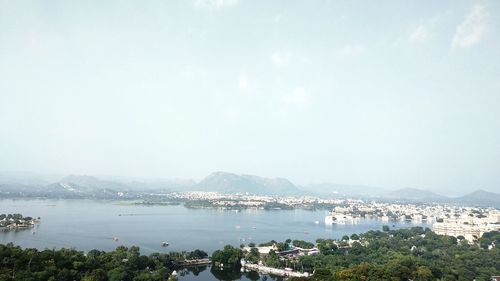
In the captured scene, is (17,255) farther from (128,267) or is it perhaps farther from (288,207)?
(288,207)

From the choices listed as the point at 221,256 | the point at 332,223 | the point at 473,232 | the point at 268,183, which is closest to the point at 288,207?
the point at 332,223

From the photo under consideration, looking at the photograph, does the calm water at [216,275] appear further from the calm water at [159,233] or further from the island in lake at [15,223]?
the island in lake at [15,223]

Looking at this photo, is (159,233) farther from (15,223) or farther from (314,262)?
(314,262)

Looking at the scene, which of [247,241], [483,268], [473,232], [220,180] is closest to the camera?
[483,268]

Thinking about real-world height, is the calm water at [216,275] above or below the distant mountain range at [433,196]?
below

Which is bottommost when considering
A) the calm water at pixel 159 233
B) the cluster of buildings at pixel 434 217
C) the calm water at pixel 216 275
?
the calm water at pixel 216 275

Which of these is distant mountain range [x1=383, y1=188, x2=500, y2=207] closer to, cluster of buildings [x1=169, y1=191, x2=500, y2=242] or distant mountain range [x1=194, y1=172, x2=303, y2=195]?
distant mountain range [x1=194, y1=172, x2=303, y2=195]

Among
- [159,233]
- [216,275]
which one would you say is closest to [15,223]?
[159,233]

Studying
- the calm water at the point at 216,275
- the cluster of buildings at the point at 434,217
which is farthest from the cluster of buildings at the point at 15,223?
the cluster of buildings at the point at 434,217

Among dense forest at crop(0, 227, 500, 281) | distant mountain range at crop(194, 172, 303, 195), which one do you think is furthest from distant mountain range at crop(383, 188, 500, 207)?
dense forest at crop(0, 227, 500, 281)

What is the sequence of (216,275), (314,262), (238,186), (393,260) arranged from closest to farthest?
1. (393,260)
2. (216,275)
3. (314,262)
4. (238,186)

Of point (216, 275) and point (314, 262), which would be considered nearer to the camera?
point (216, 275)
